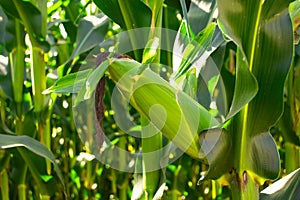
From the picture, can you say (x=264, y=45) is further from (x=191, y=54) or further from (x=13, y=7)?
(x=13, y=7)

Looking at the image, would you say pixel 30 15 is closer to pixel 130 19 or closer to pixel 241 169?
pixel 130 19

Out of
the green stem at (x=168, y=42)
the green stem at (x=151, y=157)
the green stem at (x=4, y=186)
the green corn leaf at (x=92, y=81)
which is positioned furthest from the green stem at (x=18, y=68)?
the green corn leaf at (x=92, y=81)

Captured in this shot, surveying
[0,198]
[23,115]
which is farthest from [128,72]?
[0,198]

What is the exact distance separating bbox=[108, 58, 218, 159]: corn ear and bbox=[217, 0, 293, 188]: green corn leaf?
0.06 meters

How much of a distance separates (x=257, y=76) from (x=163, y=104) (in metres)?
0.15

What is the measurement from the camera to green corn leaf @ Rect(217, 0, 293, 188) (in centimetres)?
76

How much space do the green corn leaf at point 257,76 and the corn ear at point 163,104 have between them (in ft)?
0.18

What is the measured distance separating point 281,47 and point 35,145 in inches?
28.4

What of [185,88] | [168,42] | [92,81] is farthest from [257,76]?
[168,42]

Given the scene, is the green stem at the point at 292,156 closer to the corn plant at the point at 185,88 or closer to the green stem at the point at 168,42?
the corn plant at the point at 185,88

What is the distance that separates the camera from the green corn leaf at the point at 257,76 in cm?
76

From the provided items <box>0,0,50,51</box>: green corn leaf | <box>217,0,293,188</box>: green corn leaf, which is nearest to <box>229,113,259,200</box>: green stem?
<box>217,0,293,188</box>: green corn leaf

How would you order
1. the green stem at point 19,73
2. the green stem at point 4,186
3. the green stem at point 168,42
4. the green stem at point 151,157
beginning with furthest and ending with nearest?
the green stem at point 4,186, the green stem at point 19,73, the green stem at point 168,42, the green stem at point 151,157

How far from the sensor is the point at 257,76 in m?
0.81
